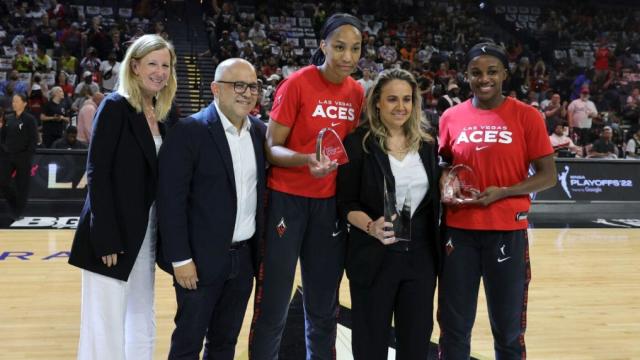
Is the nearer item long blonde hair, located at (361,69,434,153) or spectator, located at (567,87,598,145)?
long blonde hair, located at (361,69,434,153)

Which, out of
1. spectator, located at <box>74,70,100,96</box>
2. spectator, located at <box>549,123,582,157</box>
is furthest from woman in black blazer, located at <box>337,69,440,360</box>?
spectator, located at <box>74,70,100,96</box>

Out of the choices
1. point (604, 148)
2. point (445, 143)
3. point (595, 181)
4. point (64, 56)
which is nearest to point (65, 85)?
point (64, 56)

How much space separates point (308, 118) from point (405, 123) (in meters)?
0.44

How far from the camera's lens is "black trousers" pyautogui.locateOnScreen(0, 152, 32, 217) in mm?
8172

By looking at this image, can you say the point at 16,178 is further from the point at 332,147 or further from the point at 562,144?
the point at 562,144

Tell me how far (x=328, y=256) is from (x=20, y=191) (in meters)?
6.56

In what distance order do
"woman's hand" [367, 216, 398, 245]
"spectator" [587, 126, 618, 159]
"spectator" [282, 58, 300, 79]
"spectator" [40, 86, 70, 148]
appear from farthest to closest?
"spectator" [282, 58, 300, 79], "spectator" [587, 126, 618, 159], "spectator" [40, 86, 70, 148], "woman's hand" [367, 216, 398, 245]

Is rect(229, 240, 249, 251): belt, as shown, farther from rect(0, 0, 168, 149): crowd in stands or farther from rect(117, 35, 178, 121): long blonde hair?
rect(0, 0, 168, 149): crowd in stands

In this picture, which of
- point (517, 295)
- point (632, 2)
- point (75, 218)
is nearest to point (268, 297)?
point (517, 295)

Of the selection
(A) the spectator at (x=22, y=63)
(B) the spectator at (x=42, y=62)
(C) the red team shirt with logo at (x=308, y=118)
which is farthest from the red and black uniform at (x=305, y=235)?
(B) the spectator at (x=42, y=62)

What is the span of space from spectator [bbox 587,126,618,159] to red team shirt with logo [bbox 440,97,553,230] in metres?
9.02

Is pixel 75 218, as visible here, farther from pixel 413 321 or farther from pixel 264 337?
pixel 413 321

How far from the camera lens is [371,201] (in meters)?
2.79

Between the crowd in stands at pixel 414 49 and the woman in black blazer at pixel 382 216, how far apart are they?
582 cm
